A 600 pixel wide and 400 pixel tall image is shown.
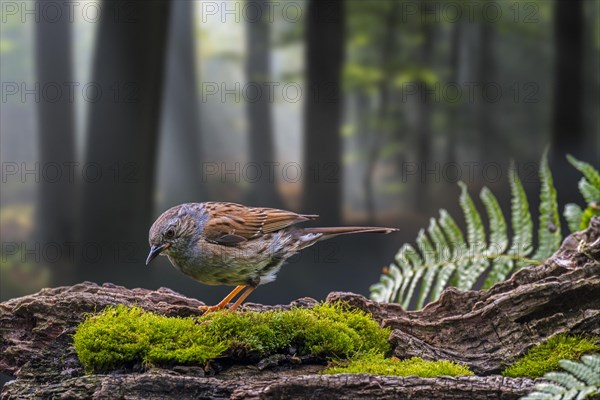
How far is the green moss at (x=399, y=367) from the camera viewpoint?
255 cm

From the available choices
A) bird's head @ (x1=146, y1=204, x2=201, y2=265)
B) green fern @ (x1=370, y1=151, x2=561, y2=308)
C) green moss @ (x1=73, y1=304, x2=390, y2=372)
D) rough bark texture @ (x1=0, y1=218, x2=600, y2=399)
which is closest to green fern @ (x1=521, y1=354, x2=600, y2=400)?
rough bark texture @ (x1=0, y1=218, x2=600, y2=399)

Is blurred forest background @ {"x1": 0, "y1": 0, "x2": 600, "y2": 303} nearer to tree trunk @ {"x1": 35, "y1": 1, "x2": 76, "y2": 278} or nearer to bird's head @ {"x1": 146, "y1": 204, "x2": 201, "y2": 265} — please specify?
Answer: tree trunk @ {"x1": 35, "y1": 1, "x2": 76, "y2": 278}

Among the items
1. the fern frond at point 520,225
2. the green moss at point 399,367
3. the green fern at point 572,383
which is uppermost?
the fern frond at point 520,225

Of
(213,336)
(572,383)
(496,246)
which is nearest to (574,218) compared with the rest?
(496,246)

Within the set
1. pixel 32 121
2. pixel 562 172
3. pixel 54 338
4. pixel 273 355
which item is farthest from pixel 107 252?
pixel 562 172

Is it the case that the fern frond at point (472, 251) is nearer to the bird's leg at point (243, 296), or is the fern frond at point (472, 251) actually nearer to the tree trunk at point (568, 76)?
the bird's leg at point (243, 296)

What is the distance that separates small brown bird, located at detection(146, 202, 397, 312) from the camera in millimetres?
3416

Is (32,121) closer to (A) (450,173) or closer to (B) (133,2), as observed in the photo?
(B) (133,2)

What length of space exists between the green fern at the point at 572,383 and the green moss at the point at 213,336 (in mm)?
907

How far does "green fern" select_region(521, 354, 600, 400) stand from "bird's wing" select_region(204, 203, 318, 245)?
5.79 feet

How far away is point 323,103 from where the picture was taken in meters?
5.99

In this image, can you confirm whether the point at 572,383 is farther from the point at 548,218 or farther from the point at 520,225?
the point at 520,225

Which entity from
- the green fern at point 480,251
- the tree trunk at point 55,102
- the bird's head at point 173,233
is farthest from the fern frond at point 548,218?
the tree trunk at point 55,102

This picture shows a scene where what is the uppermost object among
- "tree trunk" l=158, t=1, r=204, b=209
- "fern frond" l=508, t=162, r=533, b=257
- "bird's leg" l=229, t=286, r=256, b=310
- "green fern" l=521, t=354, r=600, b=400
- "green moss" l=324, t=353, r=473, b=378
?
"tree trunk" l=158, t=1, r=204, b=209
